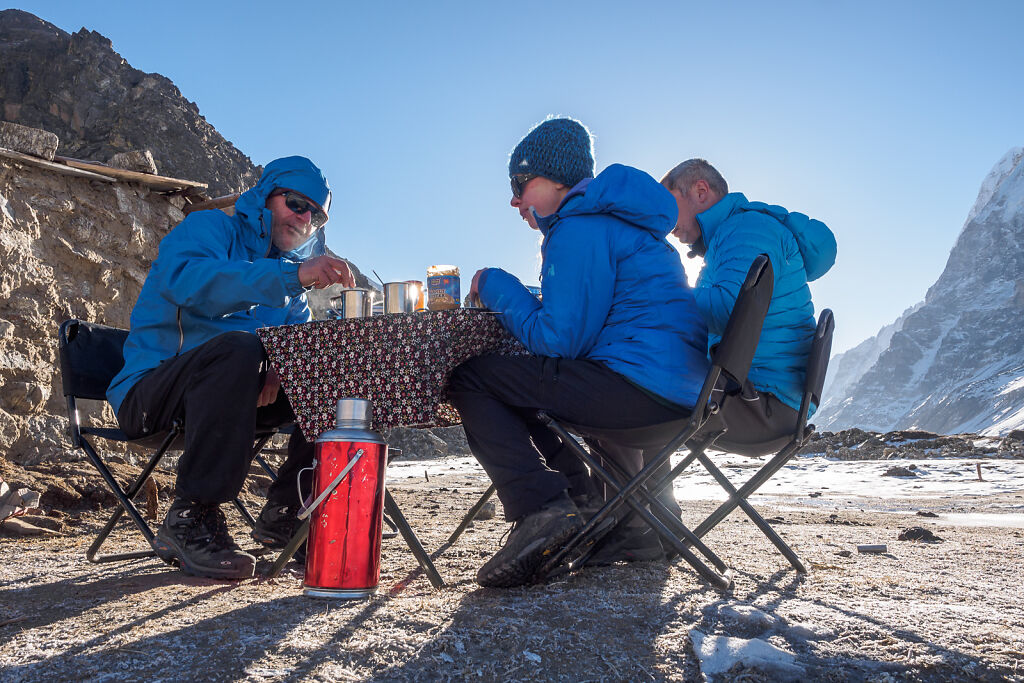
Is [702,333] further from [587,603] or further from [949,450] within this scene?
[949,450]

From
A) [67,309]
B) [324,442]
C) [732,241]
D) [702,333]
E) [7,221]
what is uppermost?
[7,221]

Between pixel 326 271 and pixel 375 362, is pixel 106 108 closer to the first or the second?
pixel 326 271

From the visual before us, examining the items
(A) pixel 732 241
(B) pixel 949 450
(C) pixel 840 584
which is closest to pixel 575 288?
(A) pixel 732 241

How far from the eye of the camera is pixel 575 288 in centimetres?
205

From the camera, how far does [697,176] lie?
3135 mm

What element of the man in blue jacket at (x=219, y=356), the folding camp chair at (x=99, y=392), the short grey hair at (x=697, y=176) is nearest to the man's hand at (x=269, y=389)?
the man in blue jacket at (x=219, y=356)

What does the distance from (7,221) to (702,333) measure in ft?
18.3

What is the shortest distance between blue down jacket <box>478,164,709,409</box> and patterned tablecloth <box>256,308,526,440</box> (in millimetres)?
219

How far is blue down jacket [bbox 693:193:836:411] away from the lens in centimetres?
237

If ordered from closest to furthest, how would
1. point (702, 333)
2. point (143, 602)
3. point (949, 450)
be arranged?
point (143, 602), point (702, 333), point (949, 450)

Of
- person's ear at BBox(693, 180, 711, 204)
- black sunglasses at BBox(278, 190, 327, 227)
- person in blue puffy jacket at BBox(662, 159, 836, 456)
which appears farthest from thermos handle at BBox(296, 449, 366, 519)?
person's ear at BBox(693, 180, 711, 204)

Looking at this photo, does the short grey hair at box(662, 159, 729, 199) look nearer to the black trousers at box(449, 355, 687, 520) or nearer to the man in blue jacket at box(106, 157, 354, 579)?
the black trousers at box(449, 355, 687, 520)

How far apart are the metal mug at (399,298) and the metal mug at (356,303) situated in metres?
0.06

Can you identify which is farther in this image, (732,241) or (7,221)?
(7,221)
